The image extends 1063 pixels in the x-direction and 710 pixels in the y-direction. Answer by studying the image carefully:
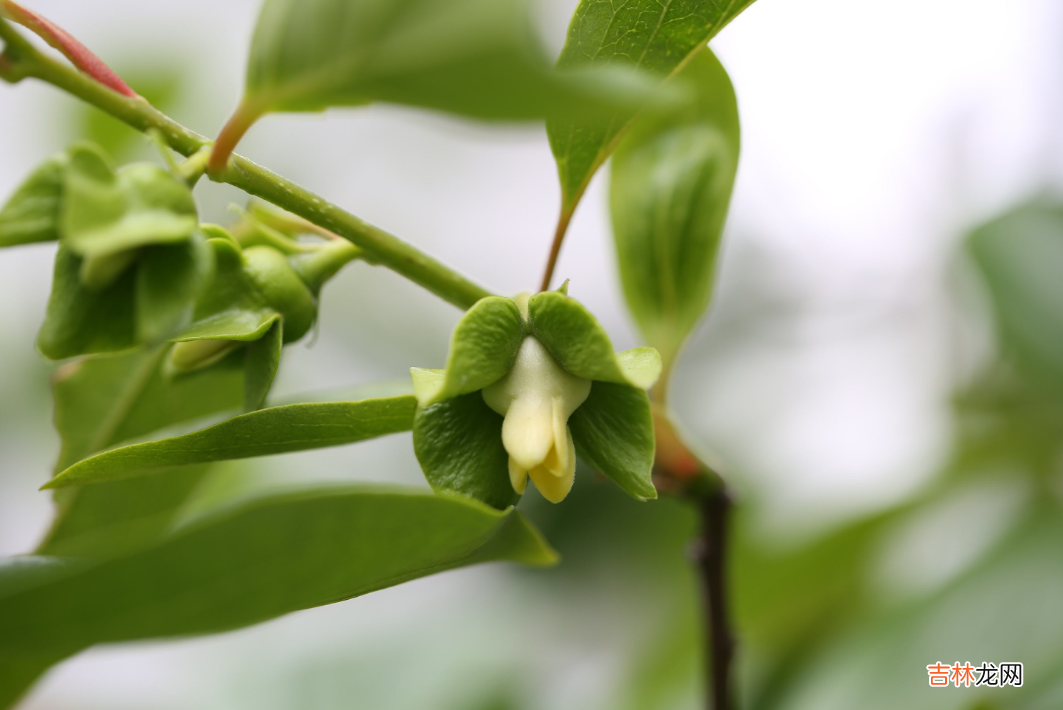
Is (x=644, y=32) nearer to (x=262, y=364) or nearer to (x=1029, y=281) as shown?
(x=262, y=364)

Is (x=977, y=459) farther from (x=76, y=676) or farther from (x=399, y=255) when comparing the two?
(x=76, y=676)

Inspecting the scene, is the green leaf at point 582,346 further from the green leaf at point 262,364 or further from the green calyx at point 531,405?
the green leaf at point 262,364

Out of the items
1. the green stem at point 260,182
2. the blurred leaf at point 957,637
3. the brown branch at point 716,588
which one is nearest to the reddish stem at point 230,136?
the green stem at point 260,182

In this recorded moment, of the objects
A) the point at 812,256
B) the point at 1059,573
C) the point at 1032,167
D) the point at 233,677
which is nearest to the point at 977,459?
the point at 1059,573

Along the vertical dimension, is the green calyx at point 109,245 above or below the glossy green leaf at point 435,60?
below

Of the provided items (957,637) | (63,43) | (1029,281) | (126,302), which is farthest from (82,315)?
(1029,281)
